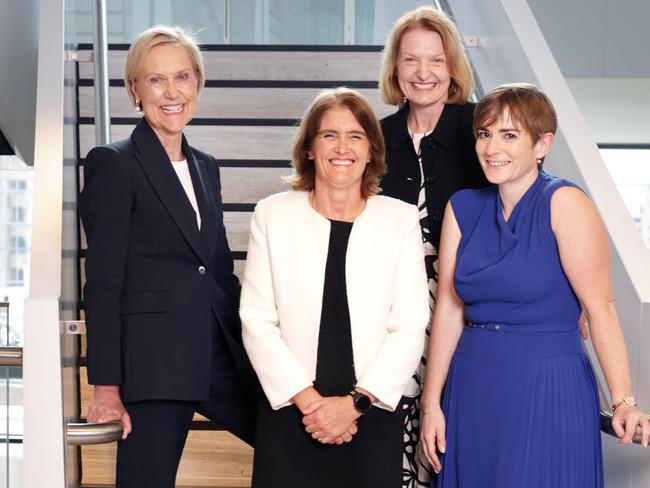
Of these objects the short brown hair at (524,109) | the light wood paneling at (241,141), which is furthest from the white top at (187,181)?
the light wood paneling at (241,141)

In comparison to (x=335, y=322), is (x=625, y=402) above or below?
below

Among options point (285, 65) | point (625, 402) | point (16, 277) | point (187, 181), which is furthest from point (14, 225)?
point (625, 402)

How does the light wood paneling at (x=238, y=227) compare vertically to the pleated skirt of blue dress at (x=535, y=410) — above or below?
above

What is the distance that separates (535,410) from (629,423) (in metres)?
0.24

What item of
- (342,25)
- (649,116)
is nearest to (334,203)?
(342,25)

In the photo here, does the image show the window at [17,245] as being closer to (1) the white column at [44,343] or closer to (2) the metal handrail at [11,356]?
(1) the white column at [44,343]

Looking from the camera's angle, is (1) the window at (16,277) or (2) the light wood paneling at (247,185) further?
(1) the window at (16,277)

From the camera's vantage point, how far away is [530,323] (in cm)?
231

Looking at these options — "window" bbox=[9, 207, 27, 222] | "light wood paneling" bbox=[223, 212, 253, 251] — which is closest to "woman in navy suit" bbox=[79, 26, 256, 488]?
"light wood paneling" bbox=[223, 212, 253, 251]

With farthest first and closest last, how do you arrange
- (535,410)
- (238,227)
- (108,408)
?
1. (238,227)
2. (108,408)
3. (535,410)

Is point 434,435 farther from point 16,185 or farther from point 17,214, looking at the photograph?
point 16,185

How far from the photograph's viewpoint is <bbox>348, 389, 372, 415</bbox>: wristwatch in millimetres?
2301

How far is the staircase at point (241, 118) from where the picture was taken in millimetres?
4066

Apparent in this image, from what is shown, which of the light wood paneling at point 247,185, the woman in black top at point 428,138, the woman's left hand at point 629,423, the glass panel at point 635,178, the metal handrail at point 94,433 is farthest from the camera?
the glass panel at point 635,178
